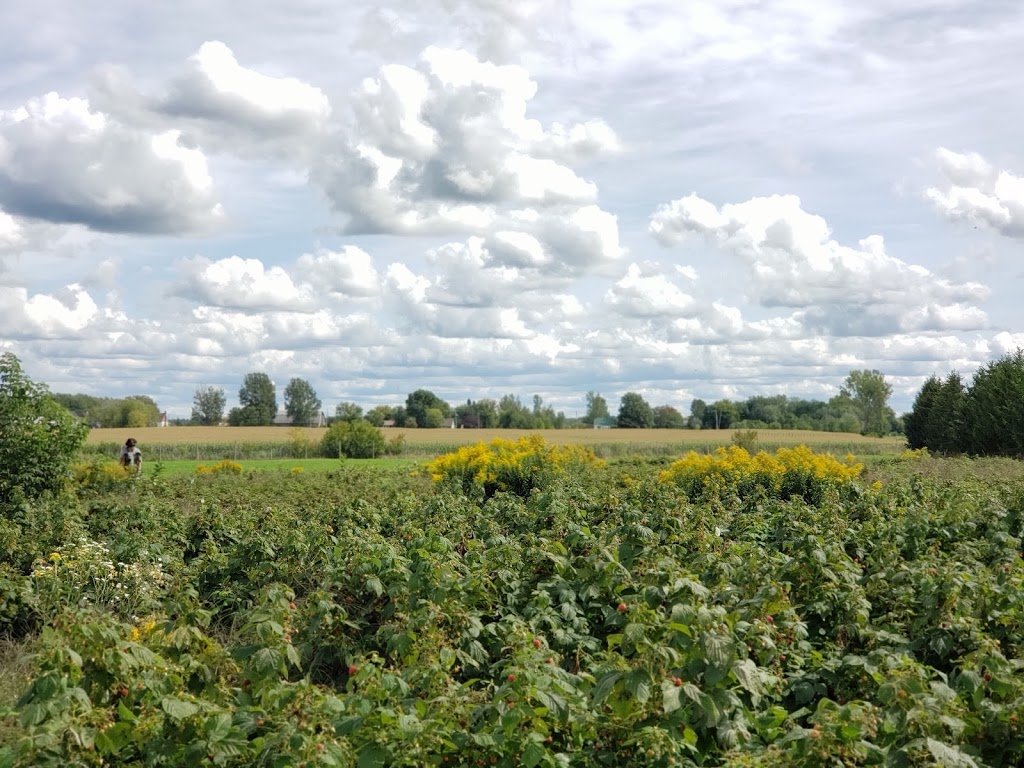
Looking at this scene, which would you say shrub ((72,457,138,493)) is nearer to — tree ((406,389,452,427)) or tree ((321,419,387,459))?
tree ((321,419,387,459))

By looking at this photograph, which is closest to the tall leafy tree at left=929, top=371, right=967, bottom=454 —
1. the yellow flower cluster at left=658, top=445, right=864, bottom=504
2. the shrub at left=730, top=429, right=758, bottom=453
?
the shrub at left=730, top=429, right=758, bottom=453

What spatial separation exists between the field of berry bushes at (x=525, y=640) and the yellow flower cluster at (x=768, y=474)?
13.6 ft

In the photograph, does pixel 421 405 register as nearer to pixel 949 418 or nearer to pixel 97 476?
pixel 949 418

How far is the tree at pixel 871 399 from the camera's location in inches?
3521

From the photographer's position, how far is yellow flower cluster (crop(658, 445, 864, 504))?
15.7m

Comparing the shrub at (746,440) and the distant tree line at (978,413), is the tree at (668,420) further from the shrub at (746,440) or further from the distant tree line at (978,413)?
the shrub at (746,440)

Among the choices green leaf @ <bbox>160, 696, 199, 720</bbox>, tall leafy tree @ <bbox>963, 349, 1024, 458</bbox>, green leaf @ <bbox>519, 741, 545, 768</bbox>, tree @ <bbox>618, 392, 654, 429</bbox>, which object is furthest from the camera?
tree @ <bbox>618, 392, 654, 429</bbox>

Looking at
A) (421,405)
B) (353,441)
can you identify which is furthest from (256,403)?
(353,441)

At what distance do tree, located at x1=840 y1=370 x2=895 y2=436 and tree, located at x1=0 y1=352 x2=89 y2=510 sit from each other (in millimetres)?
82234

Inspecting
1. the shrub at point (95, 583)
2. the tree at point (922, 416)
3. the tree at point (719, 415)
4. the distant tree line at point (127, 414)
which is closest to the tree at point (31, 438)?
the shrub at point (95, 583)

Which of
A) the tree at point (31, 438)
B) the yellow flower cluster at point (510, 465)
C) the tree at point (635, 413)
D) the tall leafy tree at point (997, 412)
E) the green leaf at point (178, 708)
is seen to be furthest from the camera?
the tree at point (635, 413)

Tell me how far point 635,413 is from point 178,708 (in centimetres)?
8561

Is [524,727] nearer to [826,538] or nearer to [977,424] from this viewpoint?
[826,538]

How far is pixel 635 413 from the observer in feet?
291
